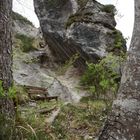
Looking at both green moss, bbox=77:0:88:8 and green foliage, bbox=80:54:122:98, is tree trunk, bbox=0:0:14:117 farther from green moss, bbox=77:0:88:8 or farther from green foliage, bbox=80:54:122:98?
green moss, bbox=77:0:88:8

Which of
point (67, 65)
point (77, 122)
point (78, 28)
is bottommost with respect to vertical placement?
point (77, 122)

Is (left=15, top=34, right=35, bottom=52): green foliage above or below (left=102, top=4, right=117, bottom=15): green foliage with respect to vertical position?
below

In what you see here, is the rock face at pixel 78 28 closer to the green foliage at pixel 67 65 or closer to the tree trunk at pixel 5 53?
the green foliage at pixel 67 65

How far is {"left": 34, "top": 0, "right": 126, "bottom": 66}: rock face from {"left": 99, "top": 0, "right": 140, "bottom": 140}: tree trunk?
8.11m

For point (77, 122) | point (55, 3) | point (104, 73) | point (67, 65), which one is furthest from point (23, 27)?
point (77, 122)

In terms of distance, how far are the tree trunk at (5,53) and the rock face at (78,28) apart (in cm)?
745

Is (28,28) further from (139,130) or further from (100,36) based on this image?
(139,130)

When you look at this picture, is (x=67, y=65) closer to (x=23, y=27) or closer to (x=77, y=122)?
(x=23, y=27)

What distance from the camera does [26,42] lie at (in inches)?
647

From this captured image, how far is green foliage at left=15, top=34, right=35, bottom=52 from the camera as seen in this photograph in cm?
1584

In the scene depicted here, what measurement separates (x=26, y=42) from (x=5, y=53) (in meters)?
11.3

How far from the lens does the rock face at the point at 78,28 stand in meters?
13.5

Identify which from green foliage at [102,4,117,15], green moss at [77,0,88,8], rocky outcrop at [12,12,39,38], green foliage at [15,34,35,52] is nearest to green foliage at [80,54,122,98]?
green foliage at [102,4,117,15]

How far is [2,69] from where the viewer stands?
512cm
